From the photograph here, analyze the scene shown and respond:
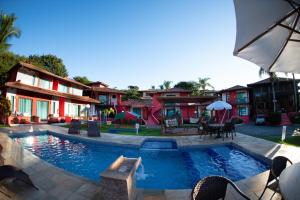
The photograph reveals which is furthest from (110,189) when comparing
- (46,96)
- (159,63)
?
(46,96)

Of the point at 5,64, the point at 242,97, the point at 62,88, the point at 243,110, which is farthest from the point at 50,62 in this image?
the point at 243,110

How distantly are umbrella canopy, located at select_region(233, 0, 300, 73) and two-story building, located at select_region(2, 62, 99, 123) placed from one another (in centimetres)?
2037

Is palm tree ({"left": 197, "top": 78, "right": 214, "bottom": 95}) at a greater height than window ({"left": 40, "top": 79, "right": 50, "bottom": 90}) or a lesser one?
greater

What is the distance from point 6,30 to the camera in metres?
19.0

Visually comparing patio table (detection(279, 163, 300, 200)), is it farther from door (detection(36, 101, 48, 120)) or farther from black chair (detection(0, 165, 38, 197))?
door (detection(36, 101, 48, 120))

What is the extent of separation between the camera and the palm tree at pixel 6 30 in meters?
18.7

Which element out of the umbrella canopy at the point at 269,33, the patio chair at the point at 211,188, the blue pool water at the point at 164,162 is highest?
the umbrella canopy at the point at 269,33

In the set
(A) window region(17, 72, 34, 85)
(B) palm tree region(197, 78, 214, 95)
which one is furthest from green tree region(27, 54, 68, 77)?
(B) palm tree region(197, 78, 214, 95)

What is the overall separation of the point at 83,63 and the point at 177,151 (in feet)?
57.3

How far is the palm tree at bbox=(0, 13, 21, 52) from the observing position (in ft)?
61.4

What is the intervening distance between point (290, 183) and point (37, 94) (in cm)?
2496

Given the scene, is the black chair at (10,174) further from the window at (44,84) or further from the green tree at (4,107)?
the window at (44,84)

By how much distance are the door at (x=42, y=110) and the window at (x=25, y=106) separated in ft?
3.55

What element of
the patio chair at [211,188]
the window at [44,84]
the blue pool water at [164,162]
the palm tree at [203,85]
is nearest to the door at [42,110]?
the window at [44,84]
